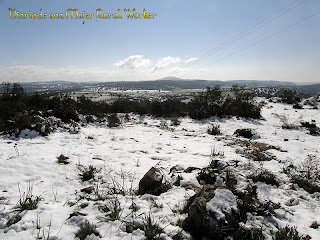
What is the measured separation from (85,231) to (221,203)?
1.99 meters

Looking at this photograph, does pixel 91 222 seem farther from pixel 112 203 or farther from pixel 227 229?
pixel 227 229

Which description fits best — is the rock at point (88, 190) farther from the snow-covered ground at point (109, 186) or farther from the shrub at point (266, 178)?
the shrub at point (266, 178)

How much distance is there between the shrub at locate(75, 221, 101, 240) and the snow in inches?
64.7

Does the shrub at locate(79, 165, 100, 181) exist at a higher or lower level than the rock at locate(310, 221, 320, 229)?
higher

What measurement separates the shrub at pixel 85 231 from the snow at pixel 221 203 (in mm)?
1644

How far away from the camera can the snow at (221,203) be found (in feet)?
7.63

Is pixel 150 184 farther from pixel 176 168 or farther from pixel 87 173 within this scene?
Result: pixel 87 173

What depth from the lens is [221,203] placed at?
2475 millimetres

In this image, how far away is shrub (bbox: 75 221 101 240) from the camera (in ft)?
7.05

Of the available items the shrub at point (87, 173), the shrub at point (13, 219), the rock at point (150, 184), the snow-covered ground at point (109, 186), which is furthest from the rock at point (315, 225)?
the shrub at point (13, 219)

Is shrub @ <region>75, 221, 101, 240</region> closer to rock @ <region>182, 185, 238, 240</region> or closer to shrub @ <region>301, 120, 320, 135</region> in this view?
rock @ <region>182, 185, 238, 240</region>

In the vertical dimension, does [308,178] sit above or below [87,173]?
below

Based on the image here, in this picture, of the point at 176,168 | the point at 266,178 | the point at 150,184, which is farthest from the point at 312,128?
the point at 150,184

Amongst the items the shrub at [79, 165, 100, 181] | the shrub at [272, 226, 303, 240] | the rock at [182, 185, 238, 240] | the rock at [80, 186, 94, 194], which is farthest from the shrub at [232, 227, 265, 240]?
the shrub at [79, 165, 100, 181]
